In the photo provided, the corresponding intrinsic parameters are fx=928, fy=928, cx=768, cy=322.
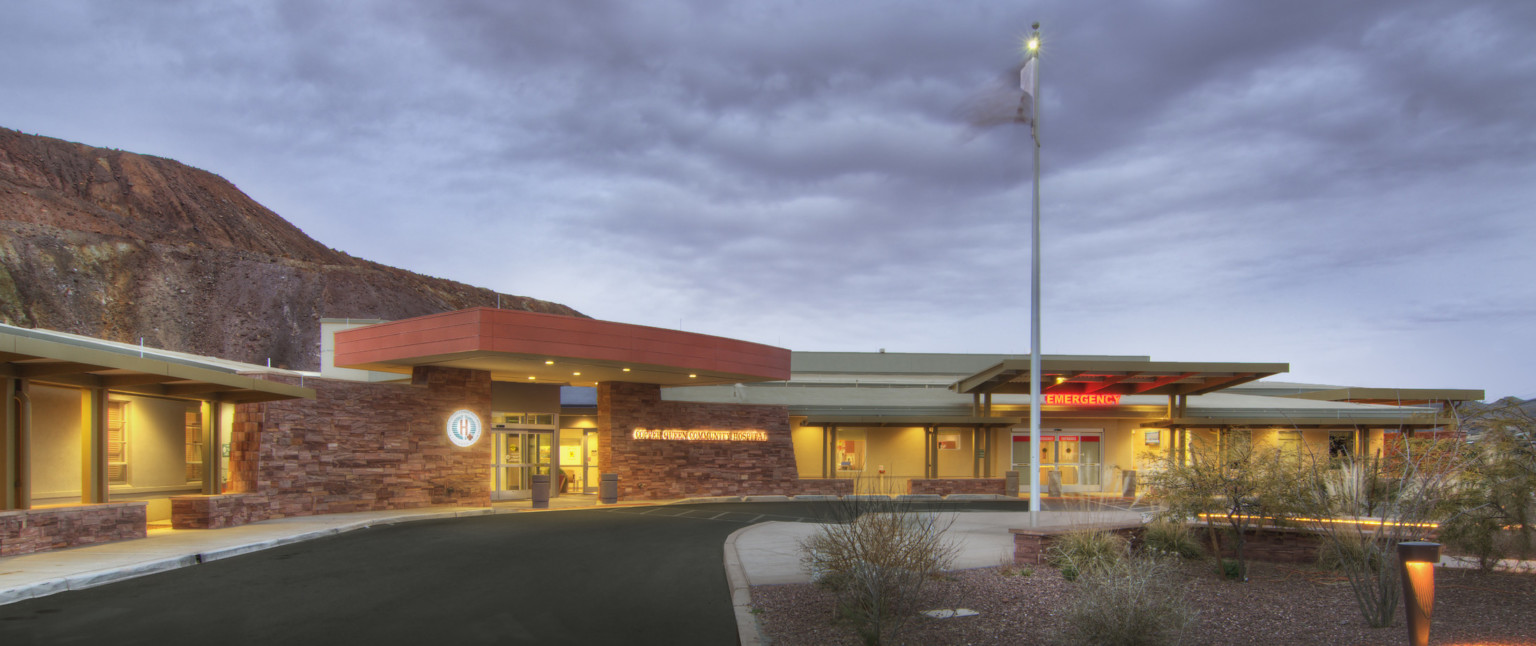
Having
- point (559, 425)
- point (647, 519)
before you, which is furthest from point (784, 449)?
point (647, 519)

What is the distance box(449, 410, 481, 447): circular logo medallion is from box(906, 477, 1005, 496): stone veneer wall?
46.7ft

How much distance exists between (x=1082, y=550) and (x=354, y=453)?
17.1 meters

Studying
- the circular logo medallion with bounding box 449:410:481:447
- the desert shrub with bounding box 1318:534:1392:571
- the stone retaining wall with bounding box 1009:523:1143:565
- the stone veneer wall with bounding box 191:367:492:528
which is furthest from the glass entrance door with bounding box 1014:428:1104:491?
the desert shrub with bounding box 1318:534:1392:571

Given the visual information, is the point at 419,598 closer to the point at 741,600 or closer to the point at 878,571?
the point at 741,600

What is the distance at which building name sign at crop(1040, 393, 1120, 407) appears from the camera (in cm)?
3185

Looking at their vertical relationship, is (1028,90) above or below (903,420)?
above

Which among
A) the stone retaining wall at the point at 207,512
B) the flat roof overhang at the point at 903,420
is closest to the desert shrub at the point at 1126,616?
the stone retaining wall at the point at 207,512

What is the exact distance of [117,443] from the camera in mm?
16906

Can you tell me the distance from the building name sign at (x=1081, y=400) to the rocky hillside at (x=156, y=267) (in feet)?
216

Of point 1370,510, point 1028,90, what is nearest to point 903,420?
point 1028,90

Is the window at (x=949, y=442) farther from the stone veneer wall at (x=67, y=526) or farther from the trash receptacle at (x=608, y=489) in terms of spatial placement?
the stone veneer wall at (x=67, y=526)

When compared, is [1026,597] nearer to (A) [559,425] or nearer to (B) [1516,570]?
(B) [1516,570]

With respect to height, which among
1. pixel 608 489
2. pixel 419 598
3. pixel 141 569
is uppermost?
pixel 419 598

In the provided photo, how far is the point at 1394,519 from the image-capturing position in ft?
30.0
